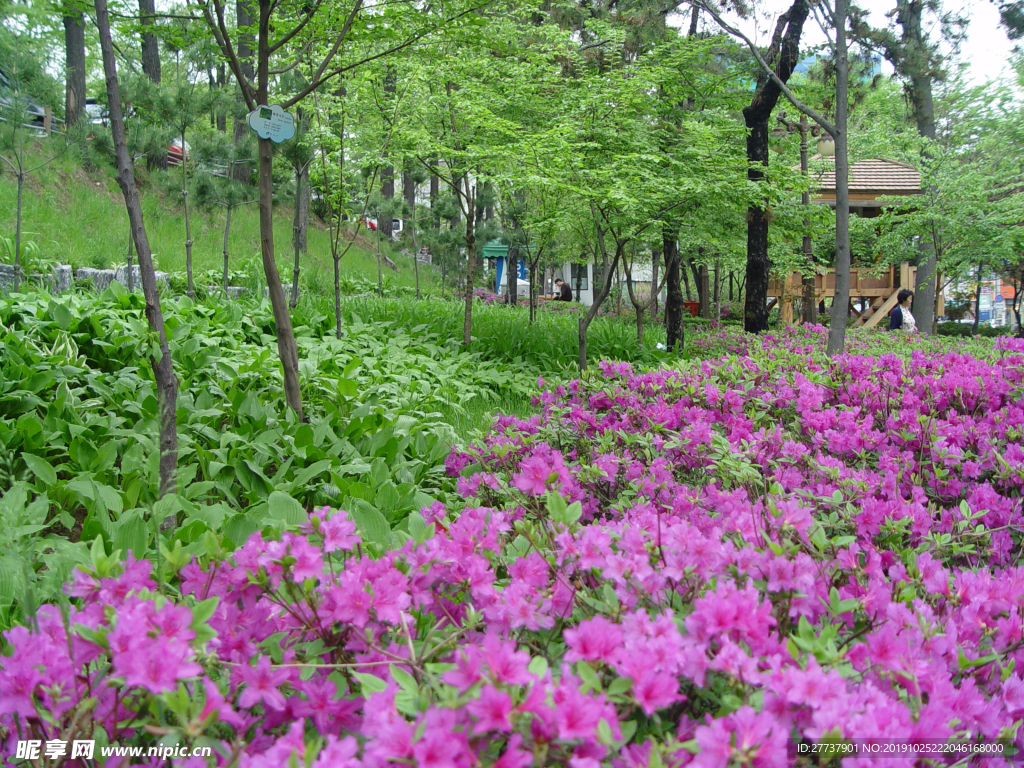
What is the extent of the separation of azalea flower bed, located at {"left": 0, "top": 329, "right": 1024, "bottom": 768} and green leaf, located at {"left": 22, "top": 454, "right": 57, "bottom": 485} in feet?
5.90

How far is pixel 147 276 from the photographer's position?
2.64 m

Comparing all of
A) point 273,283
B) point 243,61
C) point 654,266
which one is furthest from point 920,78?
point 273,283

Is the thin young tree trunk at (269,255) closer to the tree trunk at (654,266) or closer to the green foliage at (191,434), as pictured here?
the green foliage at (191,434)

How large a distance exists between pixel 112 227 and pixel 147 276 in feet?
33.5

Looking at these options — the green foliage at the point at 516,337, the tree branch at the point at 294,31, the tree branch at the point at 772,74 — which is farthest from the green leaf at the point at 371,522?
the tree branch at the point at 772,74

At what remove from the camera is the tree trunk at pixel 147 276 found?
2.61 m

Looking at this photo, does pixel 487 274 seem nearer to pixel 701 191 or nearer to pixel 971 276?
pixel 971 276

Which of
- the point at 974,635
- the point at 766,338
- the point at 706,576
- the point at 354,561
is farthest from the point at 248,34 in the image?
the point at 766,338

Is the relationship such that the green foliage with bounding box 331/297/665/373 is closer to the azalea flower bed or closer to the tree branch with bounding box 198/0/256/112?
the tree branch with bounding box 198/0/256/112

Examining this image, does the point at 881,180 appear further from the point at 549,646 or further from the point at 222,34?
the point at 549,646

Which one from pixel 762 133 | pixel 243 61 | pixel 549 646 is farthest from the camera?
pixel 762 133

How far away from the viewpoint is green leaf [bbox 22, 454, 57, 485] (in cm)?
279

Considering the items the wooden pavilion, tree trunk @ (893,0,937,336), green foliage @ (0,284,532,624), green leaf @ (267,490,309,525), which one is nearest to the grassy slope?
green foliage @ (0,284,532,624)

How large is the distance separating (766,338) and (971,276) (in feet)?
45.7
